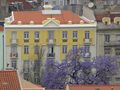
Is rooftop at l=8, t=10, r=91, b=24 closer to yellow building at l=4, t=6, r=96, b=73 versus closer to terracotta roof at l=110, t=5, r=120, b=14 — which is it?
yellow building at l=4, t=6, r=96, b=73

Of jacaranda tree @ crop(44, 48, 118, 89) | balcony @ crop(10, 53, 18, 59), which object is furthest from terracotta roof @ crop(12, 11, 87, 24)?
jacaranda tree @ crop(44, 48, 118, 89)

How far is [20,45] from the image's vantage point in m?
94.6

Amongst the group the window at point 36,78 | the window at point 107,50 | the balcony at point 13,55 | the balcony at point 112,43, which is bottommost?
the window at point 36,78

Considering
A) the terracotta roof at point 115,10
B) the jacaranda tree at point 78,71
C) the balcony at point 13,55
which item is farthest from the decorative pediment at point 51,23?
the jacaranda tree at point 78,71

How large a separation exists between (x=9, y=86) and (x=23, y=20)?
33942 mm

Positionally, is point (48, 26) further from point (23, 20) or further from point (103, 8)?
point (103, 8)

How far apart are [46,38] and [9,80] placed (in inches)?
1280

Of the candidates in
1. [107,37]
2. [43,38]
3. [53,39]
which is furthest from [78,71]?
[107,37]

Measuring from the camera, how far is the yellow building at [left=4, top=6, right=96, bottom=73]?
9438cm

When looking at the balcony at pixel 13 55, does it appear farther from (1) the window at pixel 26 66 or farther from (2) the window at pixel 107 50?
(2) the window at pixel 107 50

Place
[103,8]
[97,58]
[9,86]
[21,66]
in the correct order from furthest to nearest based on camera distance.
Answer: [103,8] → [21,66] → [97,58] → [9,86]

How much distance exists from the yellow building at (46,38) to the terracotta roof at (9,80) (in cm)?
3103

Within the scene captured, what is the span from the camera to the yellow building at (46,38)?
3716 inches

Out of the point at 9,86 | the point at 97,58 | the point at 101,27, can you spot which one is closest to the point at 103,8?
the point at 101,27
